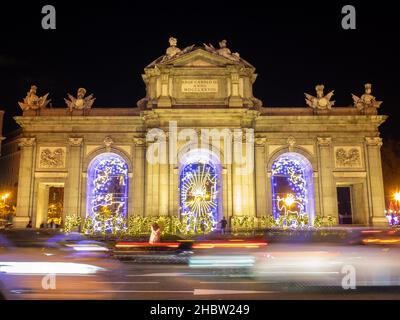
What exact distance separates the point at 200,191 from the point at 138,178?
5380 millimetres

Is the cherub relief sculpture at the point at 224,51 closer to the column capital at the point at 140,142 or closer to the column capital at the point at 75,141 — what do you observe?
the column capital at the point at 140,142

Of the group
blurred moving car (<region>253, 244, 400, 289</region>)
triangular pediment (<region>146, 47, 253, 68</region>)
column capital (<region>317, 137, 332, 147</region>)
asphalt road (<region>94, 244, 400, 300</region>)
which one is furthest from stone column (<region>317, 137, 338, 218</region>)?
blurred moving car (<region>253, 244, 400, 289</region>)

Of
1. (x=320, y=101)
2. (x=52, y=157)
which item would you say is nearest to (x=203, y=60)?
(x=320, y=101)

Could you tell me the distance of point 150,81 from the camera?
37156 mm

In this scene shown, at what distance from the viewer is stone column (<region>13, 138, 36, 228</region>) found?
3541 cm

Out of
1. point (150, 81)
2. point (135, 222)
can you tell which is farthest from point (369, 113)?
point (135, 222)

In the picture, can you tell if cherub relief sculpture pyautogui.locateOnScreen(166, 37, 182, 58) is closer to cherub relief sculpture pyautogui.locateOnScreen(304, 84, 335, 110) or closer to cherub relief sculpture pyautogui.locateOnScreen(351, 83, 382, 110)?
cherub relief sculpture pyautogui.locateOnScreen(304, 84, 335, 110)

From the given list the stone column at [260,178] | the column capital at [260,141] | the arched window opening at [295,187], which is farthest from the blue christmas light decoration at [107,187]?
the arched window opening at [295,187]

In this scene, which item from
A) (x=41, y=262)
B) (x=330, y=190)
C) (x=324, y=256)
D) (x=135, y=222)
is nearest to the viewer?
(x=41, y=262)

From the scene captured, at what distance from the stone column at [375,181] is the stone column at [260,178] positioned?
899 centimetres

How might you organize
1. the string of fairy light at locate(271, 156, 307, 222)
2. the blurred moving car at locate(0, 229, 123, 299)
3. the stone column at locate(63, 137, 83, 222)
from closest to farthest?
the blurred moving car at locate(0, 229, 123, 299)
the stone column at locate(63, 137, 83, 222)
the string of fairy light at locate(271, 156, 307, 222)
